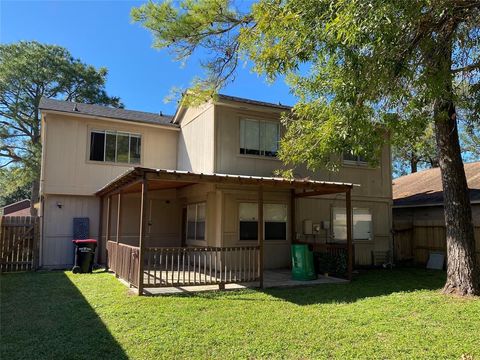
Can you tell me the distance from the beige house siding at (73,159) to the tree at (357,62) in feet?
17.8

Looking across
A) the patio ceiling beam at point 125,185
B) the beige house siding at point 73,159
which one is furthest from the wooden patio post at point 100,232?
the patio ceiling beam at point 125,185

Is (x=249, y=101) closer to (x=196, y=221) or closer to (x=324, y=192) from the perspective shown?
(x=324, y=192)

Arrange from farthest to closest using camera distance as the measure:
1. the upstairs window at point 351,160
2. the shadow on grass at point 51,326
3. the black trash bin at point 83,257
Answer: the upstairs window at point 351,160 < the black trash bin at point 83,257 < the shadow on grass at point 51,326

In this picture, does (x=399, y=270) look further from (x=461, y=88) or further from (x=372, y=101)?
(x=372, y=101)

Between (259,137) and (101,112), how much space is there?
6191 millimetres

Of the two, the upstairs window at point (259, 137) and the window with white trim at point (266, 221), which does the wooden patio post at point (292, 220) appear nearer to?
the window with white trim at point (266, 221)

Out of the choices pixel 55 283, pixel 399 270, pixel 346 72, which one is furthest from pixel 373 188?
pixel 55 283

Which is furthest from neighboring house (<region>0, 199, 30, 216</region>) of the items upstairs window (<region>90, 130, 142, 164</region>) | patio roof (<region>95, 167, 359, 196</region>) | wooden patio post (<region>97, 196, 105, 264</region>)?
patio roof (<region>95, 167, 359, 196</region>)

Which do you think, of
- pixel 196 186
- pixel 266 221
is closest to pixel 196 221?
pixel 196 186

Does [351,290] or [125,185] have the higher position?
[125,185]

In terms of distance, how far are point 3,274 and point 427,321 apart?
37.3ft

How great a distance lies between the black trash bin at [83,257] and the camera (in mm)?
11953

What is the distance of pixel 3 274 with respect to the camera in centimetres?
1166

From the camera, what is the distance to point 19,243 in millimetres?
12484
